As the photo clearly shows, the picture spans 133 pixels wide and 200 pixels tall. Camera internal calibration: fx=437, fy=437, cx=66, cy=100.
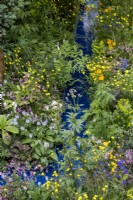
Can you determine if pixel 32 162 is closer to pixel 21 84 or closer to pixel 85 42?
pixel 21 84

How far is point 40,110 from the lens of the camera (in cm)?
556

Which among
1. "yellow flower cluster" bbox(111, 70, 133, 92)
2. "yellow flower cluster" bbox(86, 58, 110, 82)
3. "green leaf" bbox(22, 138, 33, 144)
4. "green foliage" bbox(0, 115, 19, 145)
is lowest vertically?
"green leaf" bbox(22, 138, 33, 144)

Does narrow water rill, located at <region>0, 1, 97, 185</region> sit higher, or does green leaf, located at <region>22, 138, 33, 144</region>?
narrow water rill, located at <region>0, 1, 97, 185</region>

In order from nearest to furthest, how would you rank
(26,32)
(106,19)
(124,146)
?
1. (124,146)
2. (26,32)
3. (106,19)

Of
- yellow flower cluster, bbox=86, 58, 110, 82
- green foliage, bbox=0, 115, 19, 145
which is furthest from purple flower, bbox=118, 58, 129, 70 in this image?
green foliage, bbox=0, 115, 19, 145

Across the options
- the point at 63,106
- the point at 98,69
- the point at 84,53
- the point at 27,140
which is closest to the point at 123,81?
the point at 98,69

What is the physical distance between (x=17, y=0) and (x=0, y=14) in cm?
43

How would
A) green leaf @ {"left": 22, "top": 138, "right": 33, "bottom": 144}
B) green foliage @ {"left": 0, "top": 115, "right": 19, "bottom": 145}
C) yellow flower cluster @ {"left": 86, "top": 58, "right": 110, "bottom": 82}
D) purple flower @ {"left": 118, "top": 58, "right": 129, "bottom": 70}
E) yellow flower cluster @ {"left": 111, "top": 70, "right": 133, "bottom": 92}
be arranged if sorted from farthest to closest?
→ purple flower @ {"left": 118, "top": 58, "right": 129, "bottom": 70} → yellow flower cluster @ {"left": 86, "top": 58, "right": 110, "bottom": 82} → yellow flower cluster @ {"left": 111, "top": 70, "right": 133, "bottom": 92} → green leaf @ {"left": 22, "top": 138, "right": 33, "bottom": 144} → green foliage @ {"left": 0, "top": 115, "right": 19, "bottom": 145}

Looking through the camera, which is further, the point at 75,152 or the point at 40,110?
the point at 40,110

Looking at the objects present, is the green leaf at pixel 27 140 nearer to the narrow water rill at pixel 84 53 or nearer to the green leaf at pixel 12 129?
the green leaf at pixel 12 129

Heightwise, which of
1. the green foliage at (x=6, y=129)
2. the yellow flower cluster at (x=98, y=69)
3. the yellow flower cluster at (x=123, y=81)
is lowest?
the green foliage at (x=6, y=129)

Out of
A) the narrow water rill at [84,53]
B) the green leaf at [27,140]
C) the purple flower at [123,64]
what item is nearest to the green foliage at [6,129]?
the green leaf at [27,140]

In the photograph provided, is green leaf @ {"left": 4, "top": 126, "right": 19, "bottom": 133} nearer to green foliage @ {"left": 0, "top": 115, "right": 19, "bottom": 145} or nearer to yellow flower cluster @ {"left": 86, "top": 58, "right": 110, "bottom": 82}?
green foliage @ {"left": 0, "top": 115, "right": 19, "bottom": 145}

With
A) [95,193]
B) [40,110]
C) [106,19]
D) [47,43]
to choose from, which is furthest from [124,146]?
[106,19]
